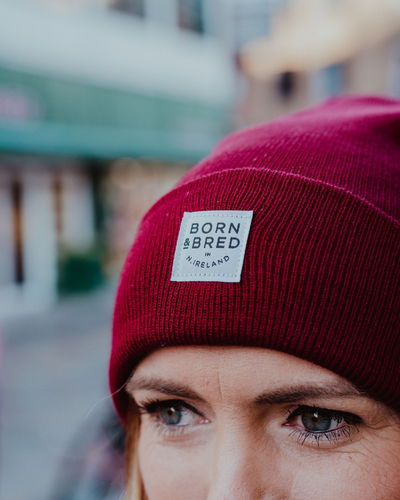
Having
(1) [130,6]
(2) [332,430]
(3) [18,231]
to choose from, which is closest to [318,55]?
(1) [130,6]

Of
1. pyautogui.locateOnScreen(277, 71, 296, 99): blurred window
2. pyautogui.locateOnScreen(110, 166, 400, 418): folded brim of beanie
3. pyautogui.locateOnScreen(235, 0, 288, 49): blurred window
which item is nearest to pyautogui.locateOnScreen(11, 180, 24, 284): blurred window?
pyautogui.locateOnScreen(235, 0, 288, 49): blurred window

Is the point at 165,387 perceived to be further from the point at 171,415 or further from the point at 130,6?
the point at 130,6

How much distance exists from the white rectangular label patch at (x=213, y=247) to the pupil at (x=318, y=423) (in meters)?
0.37

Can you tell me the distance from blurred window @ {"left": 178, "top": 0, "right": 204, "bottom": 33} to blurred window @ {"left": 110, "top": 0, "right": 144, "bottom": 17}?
125 centimetres

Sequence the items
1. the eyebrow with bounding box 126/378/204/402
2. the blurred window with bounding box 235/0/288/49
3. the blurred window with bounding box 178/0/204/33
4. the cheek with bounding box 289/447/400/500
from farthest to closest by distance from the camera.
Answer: the blurred window with bounding box 235/0/288/49
the blurred window with bounding box 178/0/204/33
the eyebrow with bounding box 126/378/204/402
the cheek with bounding box 289/447/400/500

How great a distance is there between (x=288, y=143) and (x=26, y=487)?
14.0ft

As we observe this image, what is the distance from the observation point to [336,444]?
4.06ft

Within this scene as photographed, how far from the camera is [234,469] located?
1211 millimetres

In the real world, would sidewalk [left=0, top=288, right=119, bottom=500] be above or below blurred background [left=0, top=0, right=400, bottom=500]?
below

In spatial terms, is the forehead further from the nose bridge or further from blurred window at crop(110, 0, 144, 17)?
blurred window at crop(110, 0, 144, 17)

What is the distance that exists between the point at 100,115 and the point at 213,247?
11.4 metres

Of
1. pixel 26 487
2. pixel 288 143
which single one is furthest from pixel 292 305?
pixel 26 487

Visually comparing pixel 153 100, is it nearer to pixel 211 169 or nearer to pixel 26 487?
pixel 26 487

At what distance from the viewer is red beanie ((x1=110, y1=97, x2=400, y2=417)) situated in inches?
46.7
